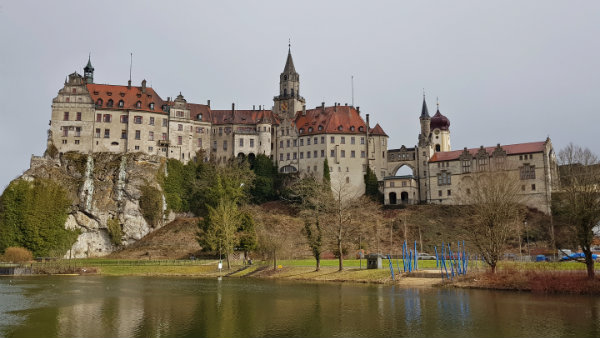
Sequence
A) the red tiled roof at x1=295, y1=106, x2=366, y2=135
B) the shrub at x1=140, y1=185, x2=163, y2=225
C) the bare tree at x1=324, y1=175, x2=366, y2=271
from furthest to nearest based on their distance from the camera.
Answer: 1. the red tiled roof at x1=295, y1=106, x2=366, y2=135
2. the shrub at x1=140, y1=185, x2=163, y2=225
3. the bare tree at x1=324, y1=175, x2=366, y2=271

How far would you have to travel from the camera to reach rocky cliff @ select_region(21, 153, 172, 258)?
76.0 m

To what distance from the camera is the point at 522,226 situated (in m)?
72.5

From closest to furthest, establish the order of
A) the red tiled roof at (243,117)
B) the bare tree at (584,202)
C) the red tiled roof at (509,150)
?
the bare tree at (584,202)
the red tiled roof at (509,150)
the red tiled roof at (243,117)

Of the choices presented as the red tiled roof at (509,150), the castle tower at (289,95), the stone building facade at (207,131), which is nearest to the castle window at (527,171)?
the red tiled roof at (509,150)

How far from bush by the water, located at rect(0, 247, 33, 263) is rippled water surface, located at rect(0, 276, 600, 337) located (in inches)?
937

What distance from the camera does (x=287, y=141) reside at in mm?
99750

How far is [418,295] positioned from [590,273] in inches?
490

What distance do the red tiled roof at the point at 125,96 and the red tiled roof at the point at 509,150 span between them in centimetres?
5179

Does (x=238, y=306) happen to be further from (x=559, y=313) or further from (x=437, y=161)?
(x=437, y=161)

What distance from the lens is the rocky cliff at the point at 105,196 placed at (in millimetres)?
76000

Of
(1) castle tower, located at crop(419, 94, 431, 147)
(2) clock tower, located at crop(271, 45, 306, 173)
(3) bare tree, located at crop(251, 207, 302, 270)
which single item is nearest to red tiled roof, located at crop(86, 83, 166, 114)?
(2) clock tower, located at crop(271, 45, 306, 173)

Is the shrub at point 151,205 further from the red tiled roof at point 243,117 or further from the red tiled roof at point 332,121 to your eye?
the red tiled roof at point 332,121

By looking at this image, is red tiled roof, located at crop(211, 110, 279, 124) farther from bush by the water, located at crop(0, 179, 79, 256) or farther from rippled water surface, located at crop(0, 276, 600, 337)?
rippled water surface, located at crop(0, 276, 600, 337)

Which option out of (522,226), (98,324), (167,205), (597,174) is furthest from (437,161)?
(98,324)
